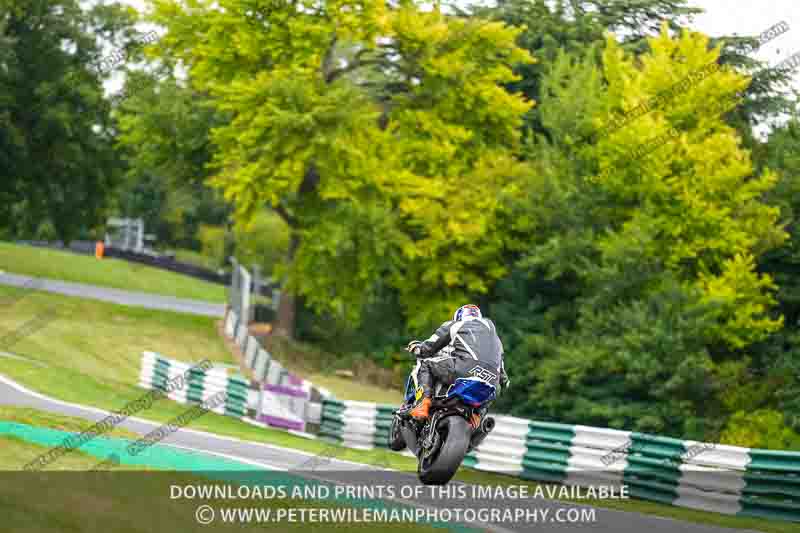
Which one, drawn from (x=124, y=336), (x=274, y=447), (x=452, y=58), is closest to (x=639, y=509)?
(x=274, y=447)

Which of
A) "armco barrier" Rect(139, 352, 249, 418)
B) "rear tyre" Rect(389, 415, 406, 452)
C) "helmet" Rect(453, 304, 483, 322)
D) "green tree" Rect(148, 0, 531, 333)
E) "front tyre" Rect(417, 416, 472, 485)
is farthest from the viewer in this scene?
"green tree" Rect(148, 0, 531, 333)

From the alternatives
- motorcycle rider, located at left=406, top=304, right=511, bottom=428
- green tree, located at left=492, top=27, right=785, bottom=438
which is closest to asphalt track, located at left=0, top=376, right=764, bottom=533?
motorcycle rider, located at left=406, top=304, right=511, bottom=428

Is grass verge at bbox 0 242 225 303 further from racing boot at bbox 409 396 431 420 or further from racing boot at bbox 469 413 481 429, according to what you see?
racing boot at bbox 469 413 481 429

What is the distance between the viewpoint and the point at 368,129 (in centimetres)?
3894

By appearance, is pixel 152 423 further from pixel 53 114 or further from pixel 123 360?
pixel 53 114

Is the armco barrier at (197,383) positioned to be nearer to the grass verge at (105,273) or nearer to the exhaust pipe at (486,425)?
the exhaust pipe at (486,425)

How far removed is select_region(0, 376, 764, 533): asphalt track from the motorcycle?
771 millimetres

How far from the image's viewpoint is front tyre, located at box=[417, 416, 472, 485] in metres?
11.6

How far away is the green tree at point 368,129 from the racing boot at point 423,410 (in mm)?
25231

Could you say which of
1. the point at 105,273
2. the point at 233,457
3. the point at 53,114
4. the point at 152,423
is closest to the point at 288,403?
the point at 152,423

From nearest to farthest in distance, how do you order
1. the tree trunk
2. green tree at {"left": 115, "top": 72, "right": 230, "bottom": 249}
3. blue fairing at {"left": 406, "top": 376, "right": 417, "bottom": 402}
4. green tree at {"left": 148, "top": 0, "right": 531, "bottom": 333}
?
blue fairing at {"left": 406, "top": 376, "right": 417, "bottom": 402}, green tree at {"left": 148, "top": 0, "right": 531, "bottom": 333}, green tree at {"left": 115, "top": 72, "right": 230, "bottom": 249}, the tree trunk

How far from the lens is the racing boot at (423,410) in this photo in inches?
487

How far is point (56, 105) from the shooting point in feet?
168

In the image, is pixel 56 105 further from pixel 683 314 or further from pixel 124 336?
pixel 683 314
